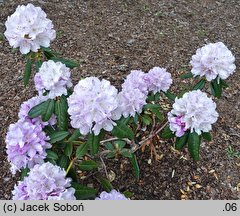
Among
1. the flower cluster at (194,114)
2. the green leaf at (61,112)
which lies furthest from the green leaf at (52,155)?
the flower cluster at (194,114)

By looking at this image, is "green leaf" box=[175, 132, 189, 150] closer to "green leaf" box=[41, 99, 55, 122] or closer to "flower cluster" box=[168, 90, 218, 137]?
"flower cluster" box=[168, 90, 218, 137]

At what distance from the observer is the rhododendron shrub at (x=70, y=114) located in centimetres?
145

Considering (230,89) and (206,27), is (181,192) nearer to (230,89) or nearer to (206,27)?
(230,89)

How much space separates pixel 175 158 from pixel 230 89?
86cm

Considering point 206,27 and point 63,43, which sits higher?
point 206,27

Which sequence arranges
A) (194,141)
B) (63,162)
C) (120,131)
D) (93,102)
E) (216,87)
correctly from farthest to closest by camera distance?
(216,87)
(63,162)
(194,141)
(120,131)
(93,102)

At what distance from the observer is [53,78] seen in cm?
161

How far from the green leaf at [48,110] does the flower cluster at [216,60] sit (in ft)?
2.17

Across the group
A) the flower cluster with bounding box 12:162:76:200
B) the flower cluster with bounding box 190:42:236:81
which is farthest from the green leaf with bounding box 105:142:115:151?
the flower cluster with bounding box 190:42:236:81

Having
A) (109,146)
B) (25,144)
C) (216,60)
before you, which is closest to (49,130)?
(25,144)

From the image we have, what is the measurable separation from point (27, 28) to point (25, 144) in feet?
1.49

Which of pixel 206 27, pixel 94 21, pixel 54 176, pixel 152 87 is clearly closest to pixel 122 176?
pixel 152 87

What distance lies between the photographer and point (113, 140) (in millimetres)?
2004

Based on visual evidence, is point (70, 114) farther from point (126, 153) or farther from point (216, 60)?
Result: point (216, 60)
